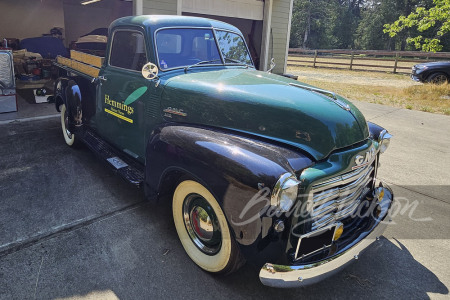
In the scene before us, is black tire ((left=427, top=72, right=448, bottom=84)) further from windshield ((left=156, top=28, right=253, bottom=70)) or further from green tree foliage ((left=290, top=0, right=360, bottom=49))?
green tree foliage ((left=290, top=0, right=360, bottom=49))

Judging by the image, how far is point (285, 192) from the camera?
1.95 m

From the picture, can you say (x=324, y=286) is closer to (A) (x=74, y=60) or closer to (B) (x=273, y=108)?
(B) (x=273, y=108)

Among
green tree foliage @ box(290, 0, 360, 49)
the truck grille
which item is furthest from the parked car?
green tree foliage @ box(290, 0, 360, 49)

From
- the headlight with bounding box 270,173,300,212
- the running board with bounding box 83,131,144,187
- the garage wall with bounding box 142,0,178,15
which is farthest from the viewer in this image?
the garage wall with bounding box 142,0,178,15

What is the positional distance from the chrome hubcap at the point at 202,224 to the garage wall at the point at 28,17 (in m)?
14.9

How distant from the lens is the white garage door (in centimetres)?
930

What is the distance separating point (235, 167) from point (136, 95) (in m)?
1.76

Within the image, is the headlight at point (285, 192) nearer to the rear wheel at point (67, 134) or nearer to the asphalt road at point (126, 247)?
the asphalt road at point (126, 247)

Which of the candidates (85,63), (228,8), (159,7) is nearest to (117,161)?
(85,63)

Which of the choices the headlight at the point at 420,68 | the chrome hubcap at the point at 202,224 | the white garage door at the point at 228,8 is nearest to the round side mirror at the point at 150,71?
the chrome hubcap at the point at 202,224

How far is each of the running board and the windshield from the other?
1119mm

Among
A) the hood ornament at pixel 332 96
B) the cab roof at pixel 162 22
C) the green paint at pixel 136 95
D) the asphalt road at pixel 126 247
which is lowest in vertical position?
the asphalt road at pixel 126 247

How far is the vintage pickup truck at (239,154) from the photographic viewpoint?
2062mm

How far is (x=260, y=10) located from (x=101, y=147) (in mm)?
9274
